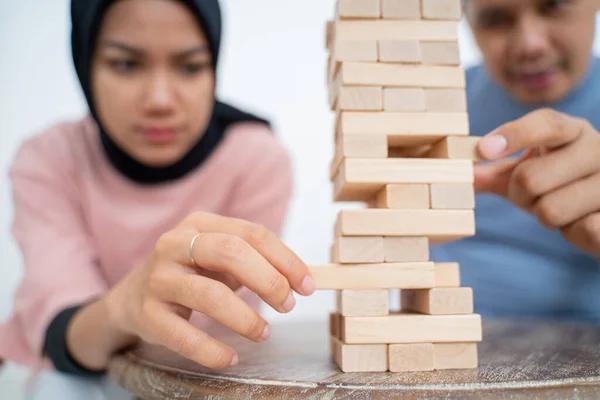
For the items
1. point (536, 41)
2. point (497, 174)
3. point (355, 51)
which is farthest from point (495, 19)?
point (355, 51)

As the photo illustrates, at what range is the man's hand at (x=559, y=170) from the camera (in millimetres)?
856

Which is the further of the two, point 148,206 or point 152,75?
point 148,206

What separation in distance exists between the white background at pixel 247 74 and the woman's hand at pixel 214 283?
1.86m

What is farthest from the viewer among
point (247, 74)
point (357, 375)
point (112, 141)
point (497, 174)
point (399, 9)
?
point (247, 74)

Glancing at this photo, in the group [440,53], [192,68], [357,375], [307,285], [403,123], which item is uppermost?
[192,68]

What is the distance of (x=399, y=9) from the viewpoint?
2.65ft

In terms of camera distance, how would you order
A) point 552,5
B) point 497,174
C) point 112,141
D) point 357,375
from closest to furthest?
point 357,375, point 497,174, point 552,5, point 112,141

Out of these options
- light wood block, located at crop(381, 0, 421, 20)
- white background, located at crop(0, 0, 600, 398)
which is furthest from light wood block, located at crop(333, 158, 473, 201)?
white background, located at crop(0, 0, 600, 398)

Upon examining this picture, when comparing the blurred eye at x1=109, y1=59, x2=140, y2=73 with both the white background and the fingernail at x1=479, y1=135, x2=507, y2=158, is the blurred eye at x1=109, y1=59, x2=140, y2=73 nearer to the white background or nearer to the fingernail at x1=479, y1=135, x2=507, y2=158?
the fingernail at x1=479, y1=135, x2=507, y2=158

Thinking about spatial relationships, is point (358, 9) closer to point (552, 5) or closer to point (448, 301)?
point (448, 301)

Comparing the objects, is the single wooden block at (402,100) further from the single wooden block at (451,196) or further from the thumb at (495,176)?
the thumb at (495,176)

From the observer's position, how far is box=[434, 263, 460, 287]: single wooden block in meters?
0.78

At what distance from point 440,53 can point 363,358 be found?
0.46m

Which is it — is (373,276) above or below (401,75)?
below
